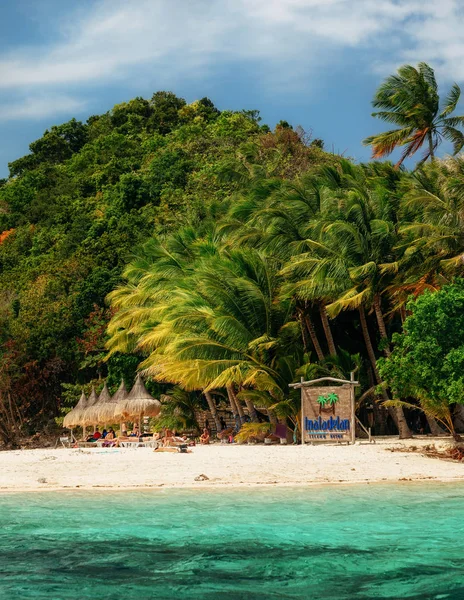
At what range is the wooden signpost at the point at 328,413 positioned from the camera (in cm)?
1967

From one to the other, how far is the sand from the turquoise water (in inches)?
36.6

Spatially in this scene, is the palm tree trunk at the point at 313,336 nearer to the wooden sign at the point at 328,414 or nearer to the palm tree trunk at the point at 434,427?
the palm tree trunk at the point at 434,427

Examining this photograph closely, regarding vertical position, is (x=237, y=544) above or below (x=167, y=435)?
below

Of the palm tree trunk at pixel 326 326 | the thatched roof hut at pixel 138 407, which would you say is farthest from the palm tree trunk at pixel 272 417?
the thatched roof hut at pixel 138 407

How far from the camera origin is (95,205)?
44031 millimetres

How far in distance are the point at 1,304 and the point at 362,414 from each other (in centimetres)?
1771

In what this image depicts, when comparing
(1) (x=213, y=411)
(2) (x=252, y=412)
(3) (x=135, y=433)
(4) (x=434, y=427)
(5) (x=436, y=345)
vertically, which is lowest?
(4) (x=434, y=427)

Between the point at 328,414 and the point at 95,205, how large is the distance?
2713 cm

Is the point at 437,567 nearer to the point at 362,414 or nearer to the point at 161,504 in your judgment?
the point at 161,504

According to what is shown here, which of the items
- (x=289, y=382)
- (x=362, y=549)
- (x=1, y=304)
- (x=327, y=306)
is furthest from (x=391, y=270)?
(x=1, y=304)

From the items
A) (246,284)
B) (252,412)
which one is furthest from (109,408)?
(246,284)

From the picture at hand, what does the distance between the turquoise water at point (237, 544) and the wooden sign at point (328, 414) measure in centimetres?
543

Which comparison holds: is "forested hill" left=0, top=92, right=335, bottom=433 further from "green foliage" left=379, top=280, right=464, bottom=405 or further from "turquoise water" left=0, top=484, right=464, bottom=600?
"turquoise water" left=0, top=484, right=464, bottom=600

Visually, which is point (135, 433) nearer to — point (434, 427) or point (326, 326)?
point (326, 326)
